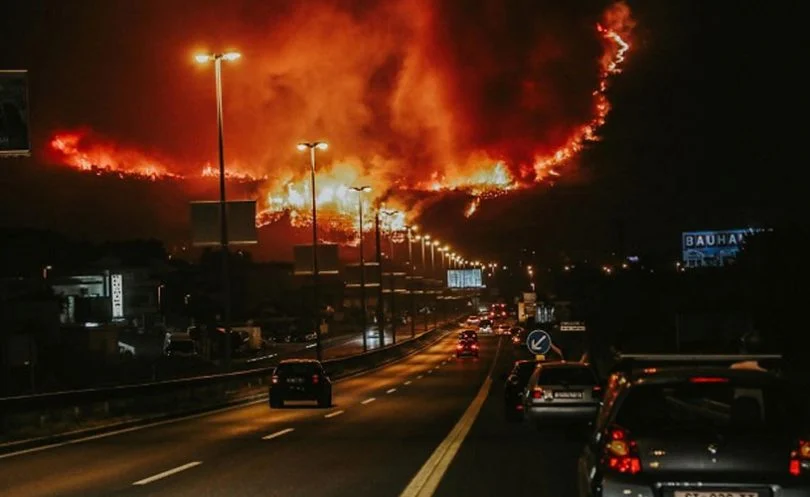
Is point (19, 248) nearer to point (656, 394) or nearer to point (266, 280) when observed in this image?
point (266, 280)

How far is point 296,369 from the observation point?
35.2m

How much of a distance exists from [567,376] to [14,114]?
41.7 ft

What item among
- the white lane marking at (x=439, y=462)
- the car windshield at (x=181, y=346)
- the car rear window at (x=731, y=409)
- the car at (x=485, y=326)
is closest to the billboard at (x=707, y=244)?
the car at (x=485, y=326)

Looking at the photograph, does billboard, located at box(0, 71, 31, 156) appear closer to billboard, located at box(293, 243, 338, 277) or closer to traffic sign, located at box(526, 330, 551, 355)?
traffic sign, located at box(526, 330, 551, 355)

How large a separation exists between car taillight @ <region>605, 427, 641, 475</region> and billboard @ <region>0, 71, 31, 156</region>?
15.4 m

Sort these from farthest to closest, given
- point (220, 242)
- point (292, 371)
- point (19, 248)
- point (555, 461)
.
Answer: point (19, 248) < point (220, 242) < point (292, 371) < point (555, 461)

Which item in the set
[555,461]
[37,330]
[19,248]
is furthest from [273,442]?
[19,248]

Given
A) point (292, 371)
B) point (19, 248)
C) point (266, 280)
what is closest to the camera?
point (292, 371)

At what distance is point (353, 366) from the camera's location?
62594 millimetres

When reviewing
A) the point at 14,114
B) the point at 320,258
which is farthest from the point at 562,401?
the point at 320,258

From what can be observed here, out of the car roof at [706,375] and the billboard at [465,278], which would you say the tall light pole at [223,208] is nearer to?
the car roof at [706,375]

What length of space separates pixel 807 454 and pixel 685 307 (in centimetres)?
5166

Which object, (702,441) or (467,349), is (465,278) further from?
(702,441)

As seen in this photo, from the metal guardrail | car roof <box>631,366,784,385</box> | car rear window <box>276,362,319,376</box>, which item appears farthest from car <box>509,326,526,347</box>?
car roof <box>631,366,784,385</box>
